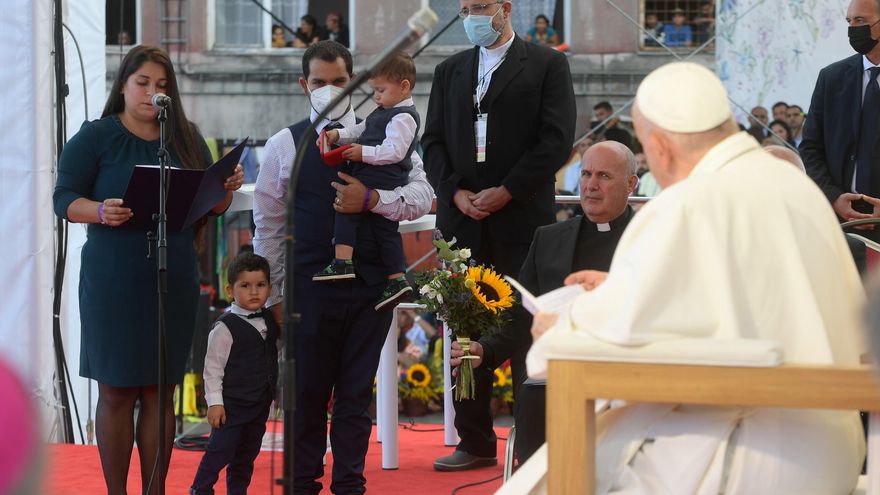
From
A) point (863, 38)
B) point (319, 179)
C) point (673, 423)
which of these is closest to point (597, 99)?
point (863, 38)

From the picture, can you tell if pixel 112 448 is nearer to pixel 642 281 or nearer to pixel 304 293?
pixel 304 293

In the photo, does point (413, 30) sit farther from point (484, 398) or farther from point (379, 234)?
point (484, 398)

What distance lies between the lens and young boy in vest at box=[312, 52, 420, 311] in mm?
4926

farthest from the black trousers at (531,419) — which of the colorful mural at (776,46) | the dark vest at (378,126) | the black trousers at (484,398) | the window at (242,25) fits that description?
the window at (242,25)

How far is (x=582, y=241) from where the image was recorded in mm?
5129

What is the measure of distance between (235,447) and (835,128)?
313 cm

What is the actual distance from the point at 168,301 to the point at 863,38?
329 centimetres

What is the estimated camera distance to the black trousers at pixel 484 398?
5.69 meters

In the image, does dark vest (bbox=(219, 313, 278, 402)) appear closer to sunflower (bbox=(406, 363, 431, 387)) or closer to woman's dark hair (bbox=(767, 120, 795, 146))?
sunflower (bbox=(406, 363, 431, 387))

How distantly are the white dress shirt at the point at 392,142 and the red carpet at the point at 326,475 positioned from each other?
60.0 inches

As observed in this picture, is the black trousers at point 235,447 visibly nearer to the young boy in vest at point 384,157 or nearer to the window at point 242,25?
the young boy in vest at point 384,157

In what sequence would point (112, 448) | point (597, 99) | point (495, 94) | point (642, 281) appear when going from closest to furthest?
point (642, 281)
point (112, 448)
point (495, 94)
point (597, 99)

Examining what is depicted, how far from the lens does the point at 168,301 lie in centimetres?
486

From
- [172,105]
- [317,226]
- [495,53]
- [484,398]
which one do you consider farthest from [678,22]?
[172,105]
